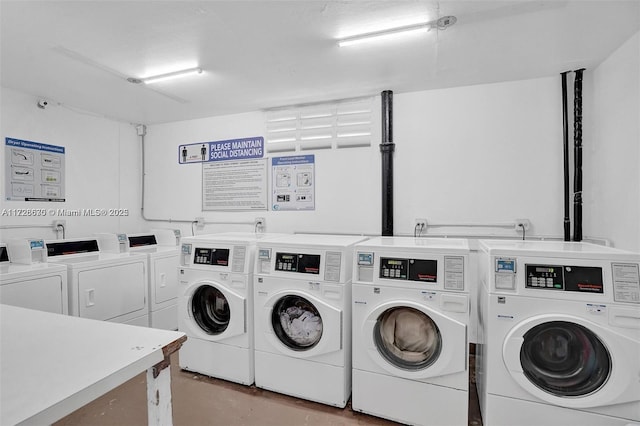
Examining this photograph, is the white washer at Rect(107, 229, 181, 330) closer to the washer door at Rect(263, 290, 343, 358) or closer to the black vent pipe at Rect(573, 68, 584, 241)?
the washer door at Rect(263, 290, 343, 358)

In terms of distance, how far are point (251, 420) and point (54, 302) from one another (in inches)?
70.5

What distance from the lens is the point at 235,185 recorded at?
378 cm

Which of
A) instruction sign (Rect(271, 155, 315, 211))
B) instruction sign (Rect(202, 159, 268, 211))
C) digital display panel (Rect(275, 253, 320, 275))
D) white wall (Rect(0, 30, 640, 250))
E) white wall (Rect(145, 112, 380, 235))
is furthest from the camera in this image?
instruction sign (Rect(202, 159, 268, 211))

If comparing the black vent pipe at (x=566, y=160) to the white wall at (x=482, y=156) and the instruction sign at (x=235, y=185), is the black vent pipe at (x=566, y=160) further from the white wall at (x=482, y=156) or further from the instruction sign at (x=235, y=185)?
the instruction sign at (x=235, y=185)

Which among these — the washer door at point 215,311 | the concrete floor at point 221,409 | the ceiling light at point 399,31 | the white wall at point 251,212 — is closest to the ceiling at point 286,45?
the ceiling light at point 399,31

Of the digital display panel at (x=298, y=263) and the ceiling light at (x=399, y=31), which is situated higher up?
the ceiling light at (x=399, y=31)

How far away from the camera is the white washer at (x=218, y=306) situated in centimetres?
A: 237

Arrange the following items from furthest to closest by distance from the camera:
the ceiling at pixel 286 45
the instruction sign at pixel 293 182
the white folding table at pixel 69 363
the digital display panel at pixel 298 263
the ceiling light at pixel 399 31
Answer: the instruction sign at pixel 293 182
the digital display panel at pixel 298 263
the ceiling light at pixel 399 31
the ceiling at pixel 286 45
the white folding table at pixel 69 363

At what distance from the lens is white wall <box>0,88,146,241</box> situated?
3.09 metres

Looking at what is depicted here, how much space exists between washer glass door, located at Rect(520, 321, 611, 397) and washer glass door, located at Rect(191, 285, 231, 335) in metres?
2.01

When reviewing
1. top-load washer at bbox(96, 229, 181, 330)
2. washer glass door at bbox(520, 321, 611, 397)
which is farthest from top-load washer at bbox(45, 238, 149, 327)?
washer glass door at bbox(520, 321, 611, 397)

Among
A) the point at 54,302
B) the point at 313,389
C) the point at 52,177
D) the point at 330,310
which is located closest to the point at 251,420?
the point at 313,389

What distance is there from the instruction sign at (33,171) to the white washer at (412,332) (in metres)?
3.31

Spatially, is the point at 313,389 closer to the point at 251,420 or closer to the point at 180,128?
the point at 251,420
